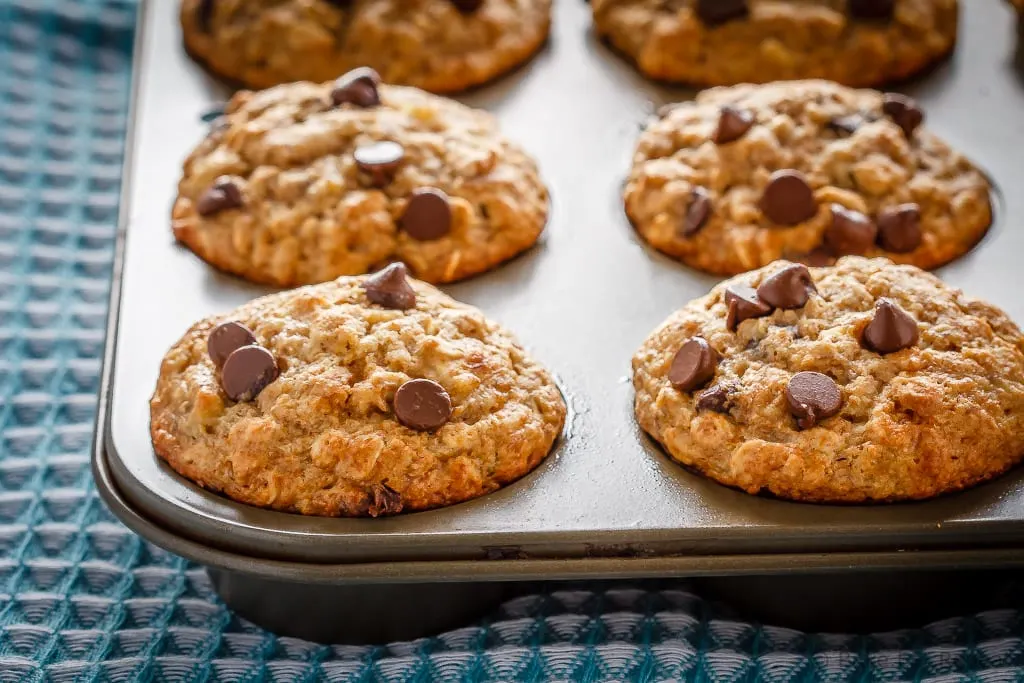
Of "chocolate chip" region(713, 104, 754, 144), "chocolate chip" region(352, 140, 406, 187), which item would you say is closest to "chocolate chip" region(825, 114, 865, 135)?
"chocolate chip" region(713, 104, 754, 144)

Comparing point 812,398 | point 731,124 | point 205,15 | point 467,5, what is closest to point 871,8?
point 731,124

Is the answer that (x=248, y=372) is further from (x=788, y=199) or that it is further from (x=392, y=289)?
(x=788, y=199)

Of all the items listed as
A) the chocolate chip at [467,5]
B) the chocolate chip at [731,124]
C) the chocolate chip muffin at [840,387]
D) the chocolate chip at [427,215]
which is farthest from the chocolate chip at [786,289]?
the chocolate chip at [467,5]

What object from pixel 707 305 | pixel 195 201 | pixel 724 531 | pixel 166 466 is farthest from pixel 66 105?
pixel 724 531

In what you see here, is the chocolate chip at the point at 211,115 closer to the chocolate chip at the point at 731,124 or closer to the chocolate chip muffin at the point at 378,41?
the chocolate chip muffin at the point at 378,41

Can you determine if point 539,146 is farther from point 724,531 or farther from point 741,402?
point 724,531

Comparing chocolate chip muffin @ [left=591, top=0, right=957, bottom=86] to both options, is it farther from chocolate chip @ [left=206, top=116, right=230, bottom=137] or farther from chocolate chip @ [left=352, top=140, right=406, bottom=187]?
chocolate chip @ [left=206, top=116, right=230, bottom=137]

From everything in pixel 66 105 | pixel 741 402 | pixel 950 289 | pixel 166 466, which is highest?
pixel 950 289
